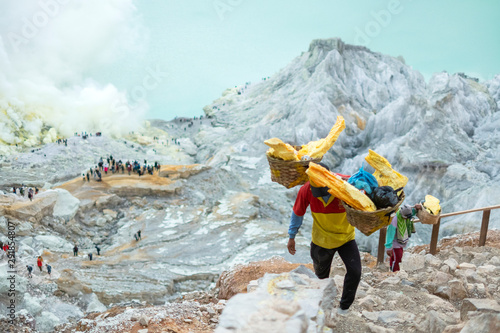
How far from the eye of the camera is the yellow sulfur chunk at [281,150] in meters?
3.59

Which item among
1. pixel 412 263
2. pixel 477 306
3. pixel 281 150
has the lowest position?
pixel 412 263

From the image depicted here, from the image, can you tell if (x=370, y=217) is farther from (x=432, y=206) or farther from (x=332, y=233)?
(x=432, y=206)

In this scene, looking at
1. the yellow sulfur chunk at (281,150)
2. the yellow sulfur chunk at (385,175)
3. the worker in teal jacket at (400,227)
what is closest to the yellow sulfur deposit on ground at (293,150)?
the yellow sulfur chunk at (281,150)

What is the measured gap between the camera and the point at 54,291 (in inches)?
385

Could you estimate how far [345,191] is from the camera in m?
3.02

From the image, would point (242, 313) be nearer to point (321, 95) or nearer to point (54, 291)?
point (54, 291)

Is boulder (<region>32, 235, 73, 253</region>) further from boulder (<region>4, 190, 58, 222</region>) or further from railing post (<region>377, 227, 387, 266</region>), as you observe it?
railing post (<region>377, 227, 387, 266</region>)

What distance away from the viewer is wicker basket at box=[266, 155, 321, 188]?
142 inches

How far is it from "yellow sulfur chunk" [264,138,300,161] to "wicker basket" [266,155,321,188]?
72 mm

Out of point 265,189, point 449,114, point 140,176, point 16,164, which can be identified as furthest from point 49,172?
point 449,114

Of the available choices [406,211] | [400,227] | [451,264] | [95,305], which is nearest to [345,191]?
[406,211]

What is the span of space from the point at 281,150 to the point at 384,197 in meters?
1.13

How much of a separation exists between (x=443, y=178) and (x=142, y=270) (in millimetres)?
17823

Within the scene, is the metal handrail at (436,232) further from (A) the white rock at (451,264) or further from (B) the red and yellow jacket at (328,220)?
(B) the red and yellow jacket at (328,220)
